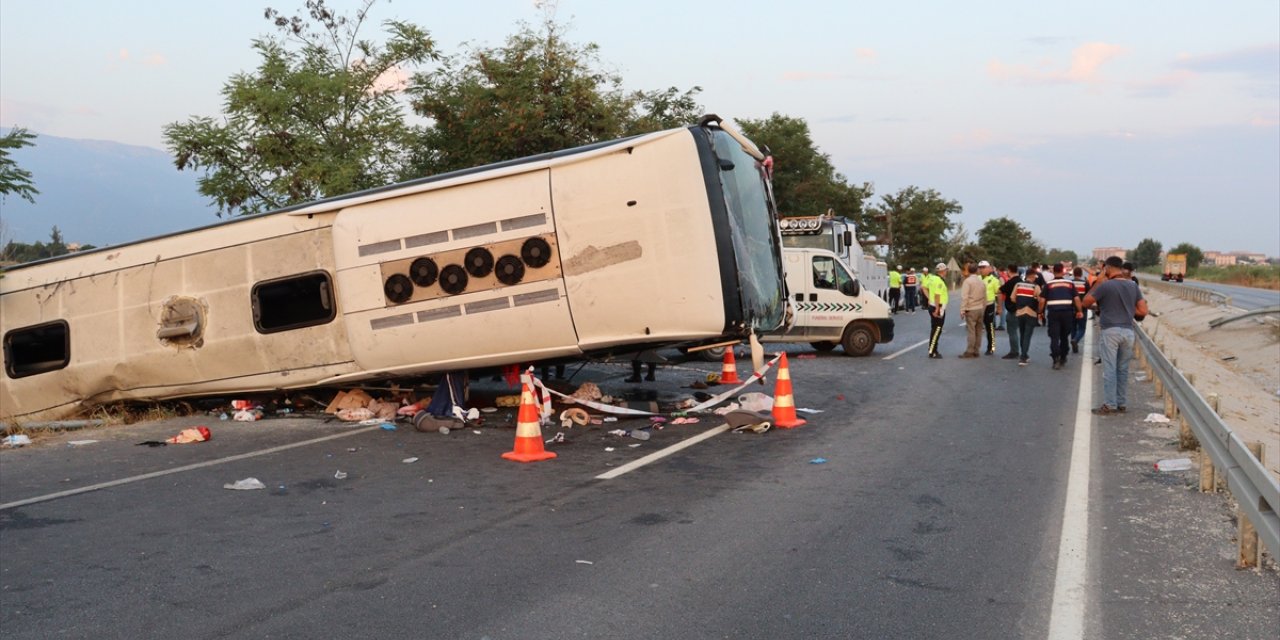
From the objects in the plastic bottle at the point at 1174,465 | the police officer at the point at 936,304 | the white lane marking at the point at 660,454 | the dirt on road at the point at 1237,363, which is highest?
the police officer at the point at 936,304

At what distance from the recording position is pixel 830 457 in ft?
31.3

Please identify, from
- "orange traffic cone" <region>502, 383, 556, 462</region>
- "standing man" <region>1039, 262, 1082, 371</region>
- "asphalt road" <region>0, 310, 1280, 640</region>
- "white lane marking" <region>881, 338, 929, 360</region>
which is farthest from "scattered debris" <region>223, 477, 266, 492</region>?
"white lane marking" <region>881, 338, 929, 360</region>

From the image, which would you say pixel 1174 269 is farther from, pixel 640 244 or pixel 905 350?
pixel 640 244

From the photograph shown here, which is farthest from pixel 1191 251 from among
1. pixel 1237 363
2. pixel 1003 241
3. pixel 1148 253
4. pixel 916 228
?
pixel 1237 363

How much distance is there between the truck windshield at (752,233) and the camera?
35.3 ft

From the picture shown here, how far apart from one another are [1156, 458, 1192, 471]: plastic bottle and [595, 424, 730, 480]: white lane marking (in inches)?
170

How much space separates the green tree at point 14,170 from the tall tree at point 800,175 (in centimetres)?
4676

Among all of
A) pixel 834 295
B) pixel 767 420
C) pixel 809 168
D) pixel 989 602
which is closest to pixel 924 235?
pixel 809 168

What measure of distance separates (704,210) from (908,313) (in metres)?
30.9

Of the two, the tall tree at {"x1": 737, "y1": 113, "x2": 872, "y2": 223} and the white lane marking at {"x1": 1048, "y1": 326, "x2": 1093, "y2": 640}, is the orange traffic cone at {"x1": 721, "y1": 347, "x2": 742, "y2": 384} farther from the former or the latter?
the tall tree at {"x1": 737, "y1": 113, "x2": 872, "y2": 223}

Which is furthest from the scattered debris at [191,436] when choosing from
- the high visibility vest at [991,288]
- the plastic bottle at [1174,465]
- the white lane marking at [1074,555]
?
the high visibility vest at [991,288]

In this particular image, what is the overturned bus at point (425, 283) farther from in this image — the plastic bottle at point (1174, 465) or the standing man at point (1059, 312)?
the standing man at point (1059, 312)

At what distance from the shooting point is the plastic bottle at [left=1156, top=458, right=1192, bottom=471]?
28.8ft

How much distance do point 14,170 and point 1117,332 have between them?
15.3 m
